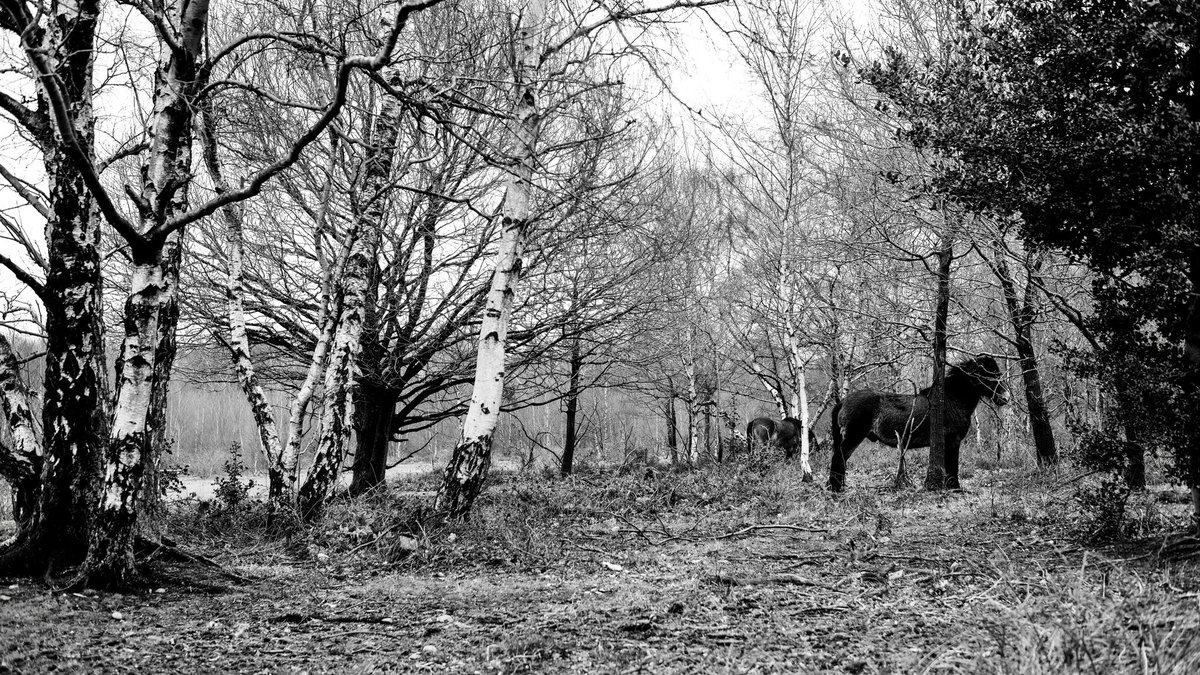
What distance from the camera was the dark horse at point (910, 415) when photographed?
966 cm

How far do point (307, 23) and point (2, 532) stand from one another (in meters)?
6.54

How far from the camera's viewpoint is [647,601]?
441 cm

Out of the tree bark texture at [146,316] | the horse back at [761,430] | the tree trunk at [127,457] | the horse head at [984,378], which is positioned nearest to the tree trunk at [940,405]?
the horse head at [984,378]

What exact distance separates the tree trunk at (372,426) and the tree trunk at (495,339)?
5.24 m

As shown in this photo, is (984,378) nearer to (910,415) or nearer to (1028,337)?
(910,415)

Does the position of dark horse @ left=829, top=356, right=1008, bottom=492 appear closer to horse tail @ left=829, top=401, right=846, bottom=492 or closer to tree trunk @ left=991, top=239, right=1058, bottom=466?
horse tail @ left=829, top=401, right=846, bottom=492

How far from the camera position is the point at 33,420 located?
18.5 feet

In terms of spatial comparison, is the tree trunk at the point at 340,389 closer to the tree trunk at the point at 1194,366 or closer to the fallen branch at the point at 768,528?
the fallen branch at the point at 768,528

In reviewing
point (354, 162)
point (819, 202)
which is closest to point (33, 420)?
point (354, 162)

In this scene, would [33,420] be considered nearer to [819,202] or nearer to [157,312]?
[157,312]

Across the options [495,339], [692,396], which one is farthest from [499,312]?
[692,396]

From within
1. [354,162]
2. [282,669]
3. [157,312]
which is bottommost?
[282,669]

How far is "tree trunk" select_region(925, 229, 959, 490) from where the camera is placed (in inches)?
370

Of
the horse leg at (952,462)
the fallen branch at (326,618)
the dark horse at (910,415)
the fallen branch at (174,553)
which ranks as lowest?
the fallen branch at (326,618)
